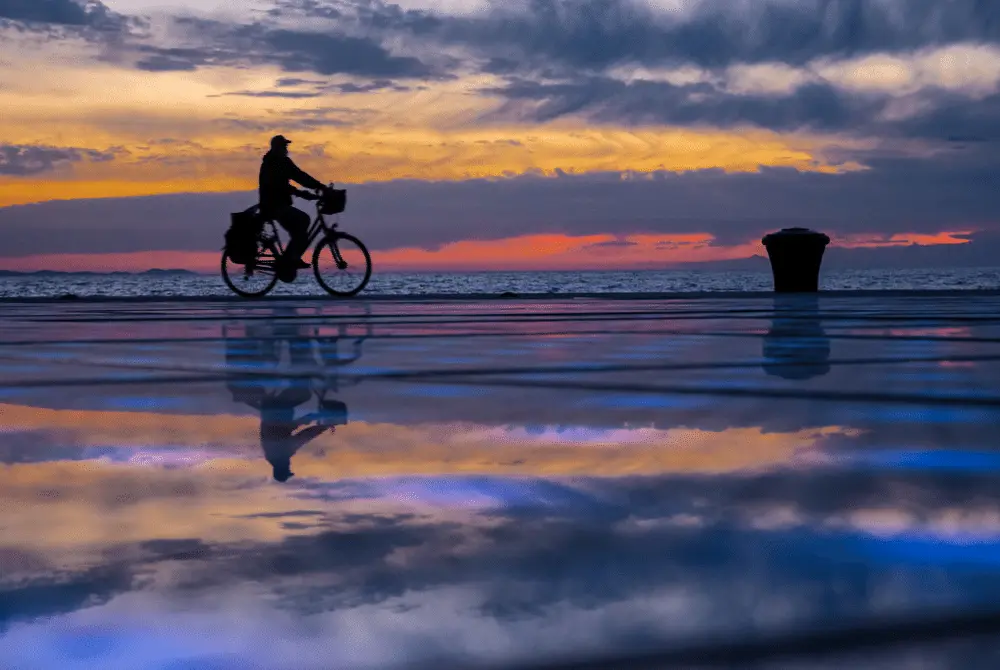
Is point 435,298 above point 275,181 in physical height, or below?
below

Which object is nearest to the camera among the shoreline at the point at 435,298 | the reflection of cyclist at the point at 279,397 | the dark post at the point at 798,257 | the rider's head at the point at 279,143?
the reflection of cyclist at the point at 279,397

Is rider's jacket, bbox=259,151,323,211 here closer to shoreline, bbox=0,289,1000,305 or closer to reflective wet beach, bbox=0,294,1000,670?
shoreline, bbox=0,289,1000,305

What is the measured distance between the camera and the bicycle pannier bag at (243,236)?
17.4 meters

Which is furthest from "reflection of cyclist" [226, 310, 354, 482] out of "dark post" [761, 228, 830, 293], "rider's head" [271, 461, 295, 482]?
"dark post" [761, 228, 830, 293]

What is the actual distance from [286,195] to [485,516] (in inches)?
589

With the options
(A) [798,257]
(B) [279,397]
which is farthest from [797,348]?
(A) [798,257]

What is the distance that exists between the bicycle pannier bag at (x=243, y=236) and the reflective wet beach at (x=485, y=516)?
1216 centimetres

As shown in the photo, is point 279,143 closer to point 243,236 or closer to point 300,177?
point 300,177

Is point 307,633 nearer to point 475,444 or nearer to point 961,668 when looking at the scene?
point 961,668

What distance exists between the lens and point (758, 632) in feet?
5.26

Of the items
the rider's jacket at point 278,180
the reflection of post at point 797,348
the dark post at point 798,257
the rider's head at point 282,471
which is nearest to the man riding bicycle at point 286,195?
the rider's jacket at point 278,180

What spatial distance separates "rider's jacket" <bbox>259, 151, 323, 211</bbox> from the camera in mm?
16609

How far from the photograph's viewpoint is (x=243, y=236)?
1755 centimetres

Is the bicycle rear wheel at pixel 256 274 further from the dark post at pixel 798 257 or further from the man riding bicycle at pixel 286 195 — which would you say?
the dark post at pixel 798 257
